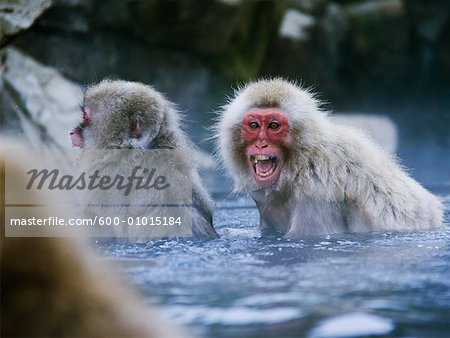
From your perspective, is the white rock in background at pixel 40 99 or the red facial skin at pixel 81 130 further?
the white rock in background at pixel 40 99

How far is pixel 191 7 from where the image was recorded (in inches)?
352

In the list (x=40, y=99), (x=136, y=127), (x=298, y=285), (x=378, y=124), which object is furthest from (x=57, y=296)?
(x=378, y=124)

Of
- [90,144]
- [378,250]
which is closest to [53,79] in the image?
[90,144]

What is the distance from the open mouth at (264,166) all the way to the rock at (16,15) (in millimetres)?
3429

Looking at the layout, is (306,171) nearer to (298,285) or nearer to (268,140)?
(268,140)

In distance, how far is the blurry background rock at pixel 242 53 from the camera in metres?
8.20

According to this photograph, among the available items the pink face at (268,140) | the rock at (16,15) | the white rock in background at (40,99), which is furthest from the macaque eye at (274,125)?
the rock at (16,15)

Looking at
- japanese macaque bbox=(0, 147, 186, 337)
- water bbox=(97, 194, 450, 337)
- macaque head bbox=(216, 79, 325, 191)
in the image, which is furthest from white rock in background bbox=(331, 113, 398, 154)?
japanese macaque bbox=(0, 147, 186, 337)

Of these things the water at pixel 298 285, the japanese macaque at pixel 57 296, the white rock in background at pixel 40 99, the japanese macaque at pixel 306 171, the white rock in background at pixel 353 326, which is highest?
the white rock in background at pixel 40 99

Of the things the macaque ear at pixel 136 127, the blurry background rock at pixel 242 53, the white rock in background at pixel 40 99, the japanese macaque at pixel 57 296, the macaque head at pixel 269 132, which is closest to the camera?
the japanese macaque at pixel 57 296

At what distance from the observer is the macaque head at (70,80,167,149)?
177 inches

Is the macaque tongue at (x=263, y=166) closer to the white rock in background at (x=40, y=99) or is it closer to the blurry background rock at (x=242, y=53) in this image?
the white rock in background at (x=40, y=99)

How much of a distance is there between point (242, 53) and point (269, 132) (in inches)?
195

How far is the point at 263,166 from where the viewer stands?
4.88 meters
